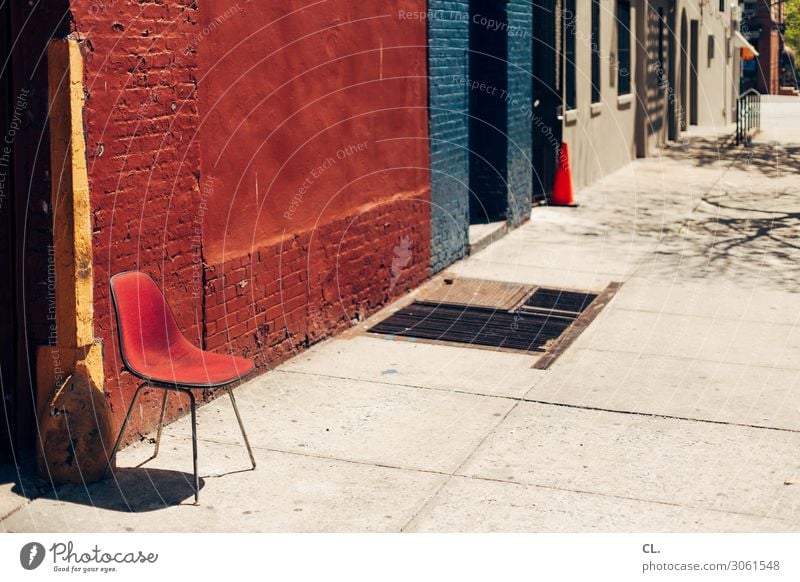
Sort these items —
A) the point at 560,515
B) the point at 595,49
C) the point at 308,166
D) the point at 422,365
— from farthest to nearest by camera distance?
the point at 595,49
the point at 308,166
the point at 422,365
the point at 560,515

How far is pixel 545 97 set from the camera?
49.4ft

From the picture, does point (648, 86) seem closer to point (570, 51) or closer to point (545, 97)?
point (570, 51)

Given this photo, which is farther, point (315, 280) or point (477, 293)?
point (477, 293)

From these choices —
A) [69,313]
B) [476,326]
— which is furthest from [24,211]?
[476,326]

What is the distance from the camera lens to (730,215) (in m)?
14.7

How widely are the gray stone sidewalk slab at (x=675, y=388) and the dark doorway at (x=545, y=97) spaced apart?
6434mm

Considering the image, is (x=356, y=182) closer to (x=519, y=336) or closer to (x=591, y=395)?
(x=519, y=336)

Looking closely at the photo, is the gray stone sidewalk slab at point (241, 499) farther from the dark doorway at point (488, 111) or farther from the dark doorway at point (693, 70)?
the dark doorway at point (693, 70)

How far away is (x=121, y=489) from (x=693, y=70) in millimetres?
24384

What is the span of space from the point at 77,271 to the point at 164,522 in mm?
1268

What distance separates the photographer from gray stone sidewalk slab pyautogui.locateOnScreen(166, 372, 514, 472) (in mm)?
6457

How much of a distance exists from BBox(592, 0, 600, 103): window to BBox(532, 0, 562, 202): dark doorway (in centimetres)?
224

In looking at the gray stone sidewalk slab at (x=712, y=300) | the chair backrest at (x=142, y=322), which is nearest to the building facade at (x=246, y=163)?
the chair backrest at (x=142, y=322)

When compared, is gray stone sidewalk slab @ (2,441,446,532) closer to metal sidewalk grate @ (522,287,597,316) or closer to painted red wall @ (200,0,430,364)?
painted red wall @ (200,0,430,364)
